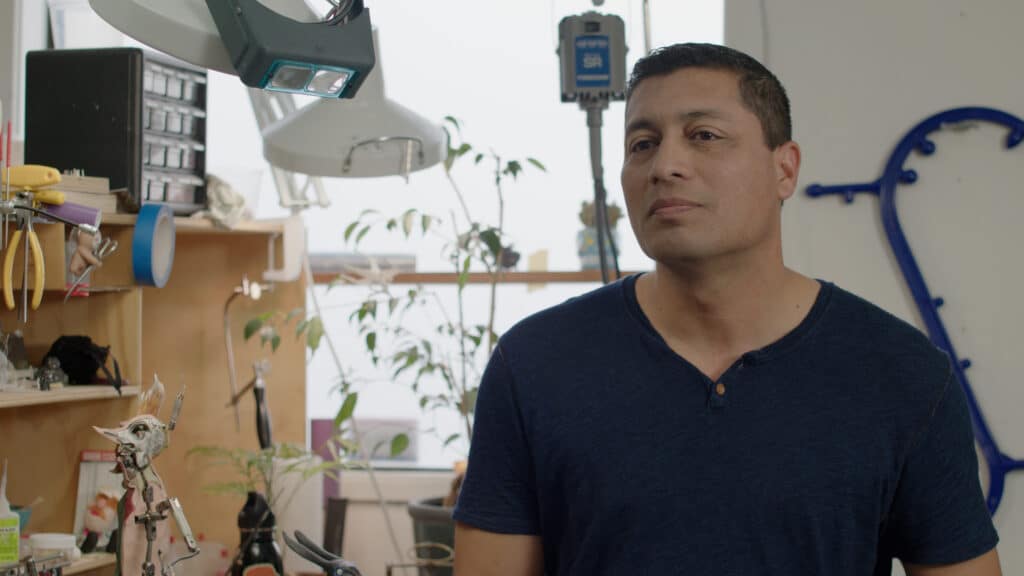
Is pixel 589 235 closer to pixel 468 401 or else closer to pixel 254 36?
pixel 468 401

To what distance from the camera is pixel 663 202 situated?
111 centimetres

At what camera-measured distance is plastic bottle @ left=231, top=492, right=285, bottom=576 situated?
2.14 metres

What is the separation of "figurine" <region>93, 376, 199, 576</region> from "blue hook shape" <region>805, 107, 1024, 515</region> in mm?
1319

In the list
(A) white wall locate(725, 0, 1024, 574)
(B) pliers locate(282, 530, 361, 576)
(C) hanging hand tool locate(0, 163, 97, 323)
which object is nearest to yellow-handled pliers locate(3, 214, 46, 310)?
(C) hanging hand tool locate(0, 163, 97, 323)

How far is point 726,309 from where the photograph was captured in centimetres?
117

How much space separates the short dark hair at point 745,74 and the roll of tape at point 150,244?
1045 millimetres

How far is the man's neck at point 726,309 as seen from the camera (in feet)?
3.80

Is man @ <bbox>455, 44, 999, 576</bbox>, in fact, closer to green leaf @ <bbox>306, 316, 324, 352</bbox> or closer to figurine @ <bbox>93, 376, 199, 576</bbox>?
figurine @ <bbox>93, 376, 199, 576</bbox>

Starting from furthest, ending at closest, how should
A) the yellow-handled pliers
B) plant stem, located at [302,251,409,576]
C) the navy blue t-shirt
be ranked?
plant stem, located at [302,251,409,576] → the yellow-handled pliers → the navy blue t-shirt

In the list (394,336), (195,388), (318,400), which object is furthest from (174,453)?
(394,336)

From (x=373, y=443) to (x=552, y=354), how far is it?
1.71 meters

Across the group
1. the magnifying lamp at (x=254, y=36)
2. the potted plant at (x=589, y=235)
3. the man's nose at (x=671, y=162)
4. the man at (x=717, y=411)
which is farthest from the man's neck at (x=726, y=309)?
the potted plant at (x=589, y=235)

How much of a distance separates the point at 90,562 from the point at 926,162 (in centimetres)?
168

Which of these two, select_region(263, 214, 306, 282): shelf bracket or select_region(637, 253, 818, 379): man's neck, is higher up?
select_region(263, 214, 306, 282): shelf bracket
